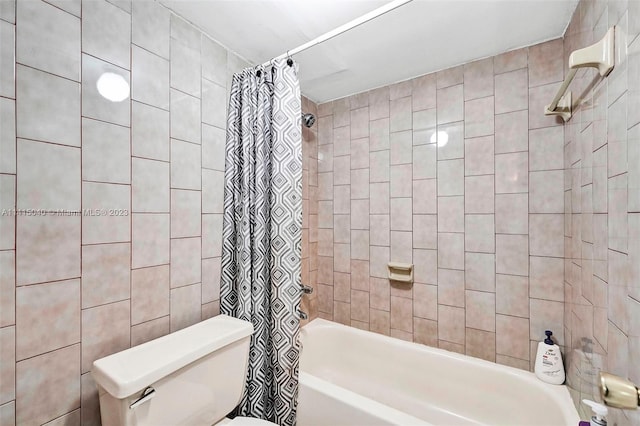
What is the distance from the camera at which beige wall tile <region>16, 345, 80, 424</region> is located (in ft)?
2.70

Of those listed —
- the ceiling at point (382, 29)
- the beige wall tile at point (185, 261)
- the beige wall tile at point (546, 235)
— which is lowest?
the beige wall tile at point (185, 261)

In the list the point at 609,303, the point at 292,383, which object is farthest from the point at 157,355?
the point at 609,303

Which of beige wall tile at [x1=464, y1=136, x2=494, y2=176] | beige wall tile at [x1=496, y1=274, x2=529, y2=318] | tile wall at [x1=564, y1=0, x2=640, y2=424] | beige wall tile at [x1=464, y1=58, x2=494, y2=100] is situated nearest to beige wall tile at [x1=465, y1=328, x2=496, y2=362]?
beige wall tile at [x1=496, y1=274, x2=529, y2=318]

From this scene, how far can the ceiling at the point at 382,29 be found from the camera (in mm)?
1199

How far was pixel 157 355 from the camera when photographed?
3.16 feet

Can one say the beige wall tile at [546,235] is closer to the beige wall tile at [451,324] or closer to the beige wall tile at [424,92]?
the beige wall tile at [451,324]

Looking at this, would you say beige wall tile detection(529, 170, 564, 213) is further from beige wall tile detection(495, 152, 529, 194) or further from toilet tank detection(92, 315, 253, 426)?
toilet tank detection(92, 315, 253, 426)

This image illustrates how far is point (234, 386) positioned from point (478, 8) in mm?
2031

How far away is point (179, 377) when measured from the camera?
3.18 feet

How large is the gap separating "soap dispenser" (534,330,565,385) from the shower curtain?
1286 millimetres

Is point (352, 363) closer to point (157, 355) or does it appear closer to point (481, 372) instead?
point (481, 372)

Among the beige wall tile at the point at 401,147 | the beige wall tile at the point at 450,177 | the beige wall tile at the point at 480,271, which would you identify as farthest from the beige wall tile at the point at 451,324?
the beige wall tile at the point at 401,147

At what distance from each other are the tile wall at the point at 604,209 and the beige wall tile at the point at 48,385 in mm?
1686

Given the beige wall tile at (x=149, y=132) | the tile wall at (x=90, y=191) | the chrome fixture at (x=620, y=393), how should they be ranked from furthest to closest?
the beige wall tile at (x=149, y=132) < the tile wall at (x=90, y=191) < the chrome fixture at (x=620, y=393)
